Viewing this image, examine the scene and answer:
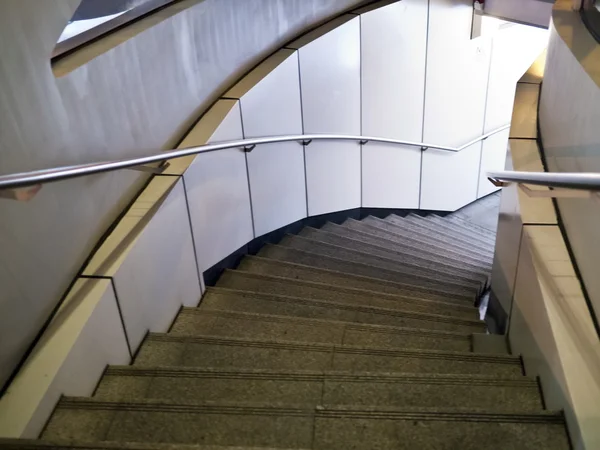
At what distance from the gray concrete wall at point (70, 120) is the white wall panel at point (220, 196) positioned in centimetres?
22

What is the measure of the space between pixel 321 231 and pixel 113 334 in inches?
117

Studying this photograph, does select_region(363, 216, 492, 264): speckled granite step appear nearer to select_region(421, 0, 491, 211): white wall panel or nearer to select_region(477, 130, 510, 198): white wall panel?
select_region(421, 0, 491, 211): white wall panel

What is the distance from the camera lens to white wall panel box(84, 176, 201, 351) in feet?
7.19

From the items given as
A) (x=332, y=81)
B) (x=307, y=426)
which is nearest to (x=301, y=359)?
(x=307, y=426)

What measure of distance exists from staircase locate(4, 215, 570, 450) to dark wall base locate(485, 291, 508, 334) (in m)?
0.11

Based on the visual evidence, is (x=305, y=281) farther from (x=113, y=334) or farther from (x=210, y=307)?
(x=113, y=334)

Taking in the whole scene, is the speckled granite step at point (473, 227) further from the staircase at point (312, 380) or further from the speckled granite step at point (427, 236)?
the staircase at point (312, 380)

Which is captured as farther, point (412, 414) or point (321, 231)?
point (321, 231)

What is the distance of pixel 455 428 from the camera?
1.68 metres

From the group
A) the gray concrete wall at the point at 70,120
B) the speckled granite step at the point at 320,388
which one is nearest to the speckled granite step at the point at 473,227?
the gray concrete wall at the point at 70,120

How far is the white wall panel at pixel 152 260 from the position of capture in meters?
2.19

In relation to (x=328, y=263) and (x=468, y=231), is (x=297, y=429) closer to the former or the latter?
(x=328, y=263)

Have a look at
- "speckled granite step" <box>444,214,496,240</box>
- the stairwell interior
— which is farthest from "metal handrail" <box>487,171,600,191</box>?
"speckled granite step" <box>444,214,496,240</box>

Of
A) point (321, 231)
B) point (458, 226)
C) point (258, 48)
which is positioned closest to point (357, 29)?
point (258, 48)
